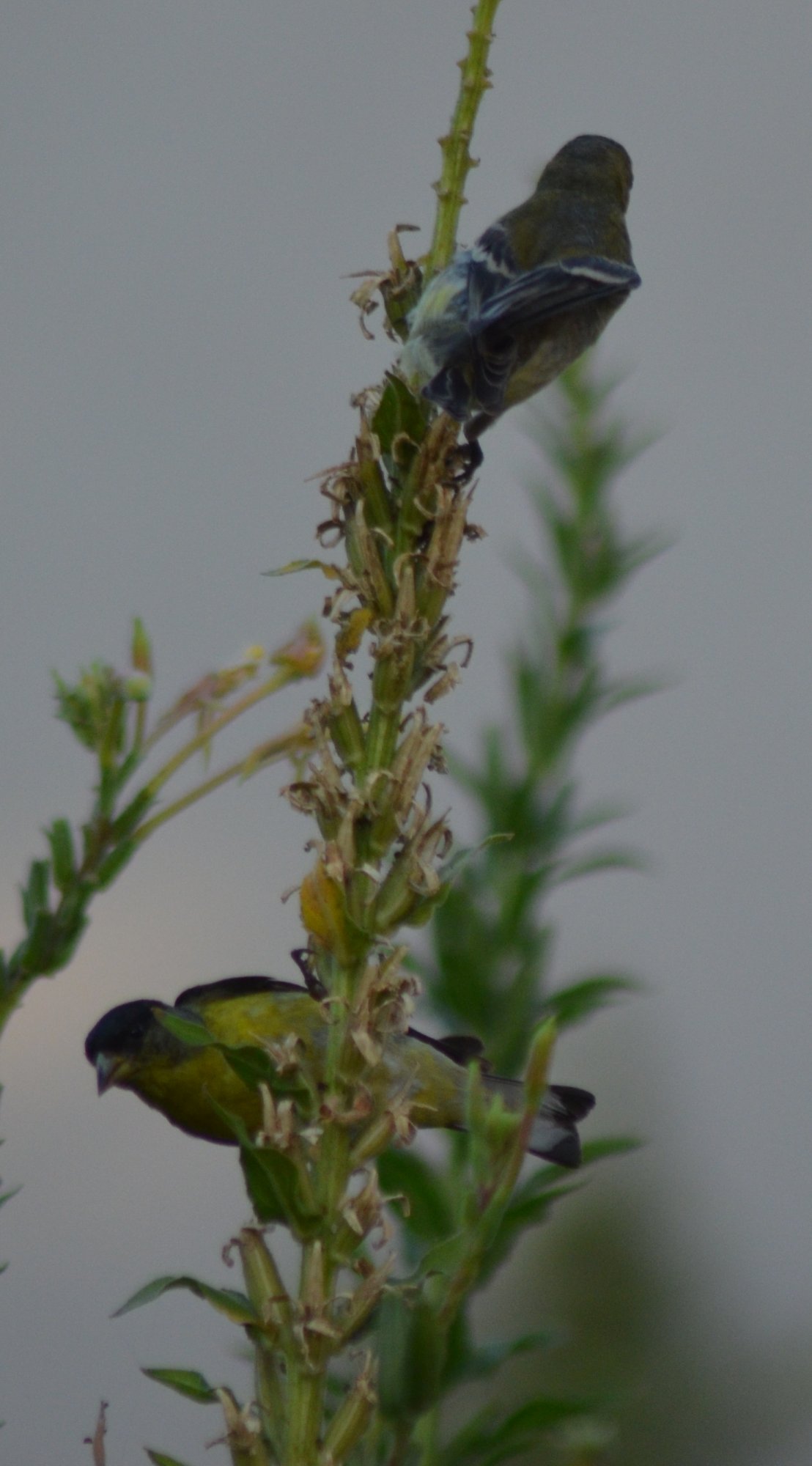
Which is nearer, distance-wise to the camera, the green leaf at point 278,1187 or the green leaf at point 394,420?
the green leaf at point 278,1187

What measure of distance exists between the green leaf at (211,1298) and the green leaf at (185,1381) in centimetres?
6

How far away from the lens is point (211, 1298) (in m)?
1.03

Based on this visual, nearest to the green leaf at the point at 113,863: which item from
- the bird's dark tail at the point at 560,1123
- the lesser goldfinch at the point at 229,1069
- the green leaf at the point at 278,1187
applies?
the green leaf at the point at 278,1187

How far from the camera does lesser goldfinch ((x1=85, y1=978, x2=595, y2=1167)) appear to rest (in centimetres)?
213

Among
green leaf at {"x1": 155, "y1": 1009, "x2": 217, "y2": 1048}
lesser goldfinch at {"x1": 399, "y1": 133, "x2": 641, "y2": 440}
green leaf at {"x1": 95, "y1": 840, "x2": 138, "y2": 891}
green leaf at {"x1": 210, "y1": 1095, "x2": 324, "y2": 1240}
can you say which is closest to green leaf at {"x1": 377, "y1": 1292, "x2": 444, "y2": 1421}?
green leaf at {"x1": 210, "y1": 1095, "x2": 324, "y2": 1240}

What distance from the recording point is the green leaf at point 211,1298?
1.02 meters

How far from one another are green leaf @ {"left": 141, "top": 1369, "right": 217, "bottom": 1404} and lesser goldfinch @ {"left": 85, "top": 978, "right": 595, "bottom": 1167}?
2.71 ft

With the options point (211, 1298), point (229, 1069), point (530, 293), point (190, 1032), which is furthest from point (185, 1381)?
point (530, 293)

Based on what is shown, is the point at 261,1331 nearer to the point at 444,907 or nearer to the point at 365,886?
the point at 365,886

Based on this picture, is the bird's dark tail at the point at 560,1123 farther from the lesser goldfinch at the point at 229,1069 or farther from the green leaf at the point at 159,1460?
the green leaf at the point at 159,1460

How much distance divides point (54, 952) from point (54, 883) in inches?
3.6

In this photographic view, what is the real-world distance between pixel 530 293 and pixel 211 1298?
179 centimetres

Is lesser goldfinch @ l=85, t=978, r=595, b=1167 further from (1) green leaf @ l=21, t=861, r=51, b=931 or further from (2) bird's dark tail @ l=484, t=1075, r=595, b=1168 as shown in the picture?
(1) green leaf @ l=21, t=861, r=51, b=931

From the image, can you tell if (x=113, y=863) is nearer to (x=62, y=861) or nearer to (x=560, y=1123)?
(x=62, y=861)
